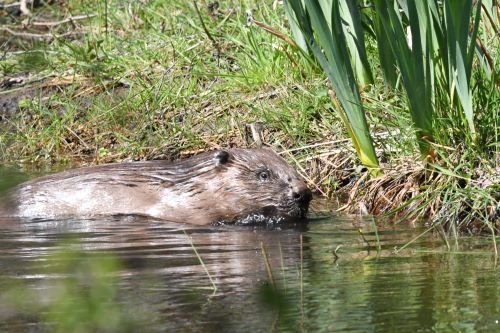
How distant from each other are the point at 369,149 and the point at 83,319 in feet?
14.9

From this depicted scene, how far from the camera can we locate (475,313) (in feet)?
11.6

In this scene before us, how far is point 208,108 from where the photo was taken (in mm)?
8883

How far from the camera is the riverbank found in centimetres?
606

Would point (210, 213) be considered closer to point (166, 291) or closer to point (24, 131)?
point (166, 291)

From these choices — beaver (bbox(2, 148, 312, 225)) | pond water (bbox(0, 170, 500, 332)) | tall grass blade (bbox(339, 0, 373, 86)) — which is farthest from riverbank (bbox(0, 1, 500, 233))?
beaver (bbox(2, 148, 312, 225))

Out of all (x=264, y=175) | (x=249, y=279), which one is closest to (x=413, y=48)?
(x=264, y=175)

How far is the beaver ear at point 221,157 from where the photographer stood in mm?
6883

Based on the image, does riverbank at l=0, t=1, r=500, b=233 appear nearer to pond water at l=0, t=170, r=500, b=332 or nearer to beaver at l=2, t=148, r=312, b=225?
pond water at l=0, t=170, r=500, b=332

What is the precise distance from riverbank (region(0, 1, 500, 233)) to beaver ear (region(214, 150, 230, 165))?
58cm

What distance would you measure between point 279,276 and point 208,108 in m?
4.59

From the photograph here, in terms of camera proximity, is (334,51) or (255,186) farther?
(255,186)

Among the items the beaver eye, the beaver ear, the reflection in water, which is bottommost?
the reflection in water

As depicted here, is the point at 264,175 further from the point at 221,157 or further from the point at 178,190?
the point at 178,190

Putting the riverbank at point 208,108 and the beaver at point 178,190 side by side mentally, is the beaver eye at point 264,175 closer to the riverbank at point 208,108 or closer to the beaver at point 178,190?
the beaver at point 178,190
